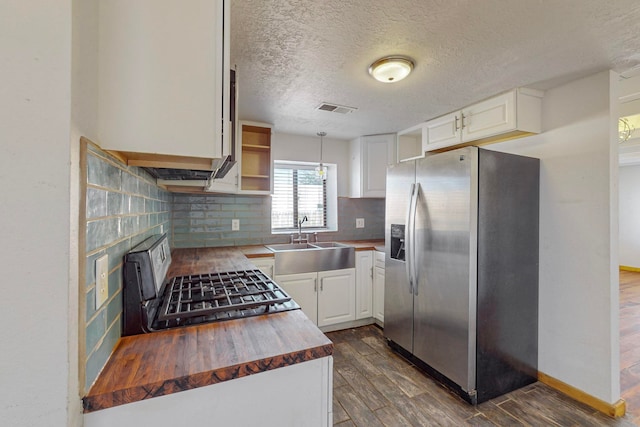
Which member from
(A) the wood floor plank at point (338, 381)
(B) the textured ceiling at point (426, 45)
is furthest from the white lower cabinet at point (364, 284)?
(B) the textured ceiling at point (426, 45)

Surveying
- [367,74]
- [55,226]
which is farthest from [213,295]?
[367,74]

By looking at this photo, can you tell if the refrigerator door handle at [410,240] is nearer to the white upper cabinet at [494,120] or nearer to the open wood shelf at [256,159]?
the white upper cabinet at [494,120]

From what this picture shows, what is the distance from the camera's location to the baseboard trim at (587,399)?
5.78 feet

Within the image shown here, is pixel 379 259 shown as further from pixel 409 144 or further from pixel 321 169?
pixel 409 144

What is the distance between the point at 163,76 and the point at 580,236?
2.57 metres

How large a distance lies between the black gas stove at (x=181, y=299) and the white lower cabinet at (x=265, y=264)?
1113 millimetres

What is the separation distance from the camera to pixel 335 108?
2.54m

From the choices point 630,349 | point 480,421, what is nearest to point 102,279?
point 480,421

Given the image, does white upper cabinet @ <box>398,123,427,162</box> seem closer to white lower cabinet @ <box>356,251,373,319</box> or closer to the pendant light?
the pendant light

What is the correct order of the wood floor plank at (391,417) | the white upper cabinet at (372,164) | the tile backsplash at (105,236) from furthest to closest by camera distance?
1. the white upper cabinet at (372,164)
2. the wood floor plank at (391,417)
3. the tile backsplash at (105,236)

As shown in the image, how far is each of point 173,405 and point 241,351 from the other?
203 mm

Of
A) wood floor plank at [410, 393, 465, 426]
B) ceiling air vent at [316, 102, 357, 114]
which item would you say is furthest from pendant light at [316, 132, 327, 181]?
wood floor plank at [410, 393, 465, 426]

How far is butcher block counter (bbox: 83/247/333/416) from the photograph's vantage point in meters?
0.69

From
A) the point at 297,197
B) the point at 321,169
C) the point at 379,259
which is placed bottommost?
the point at 379,259
